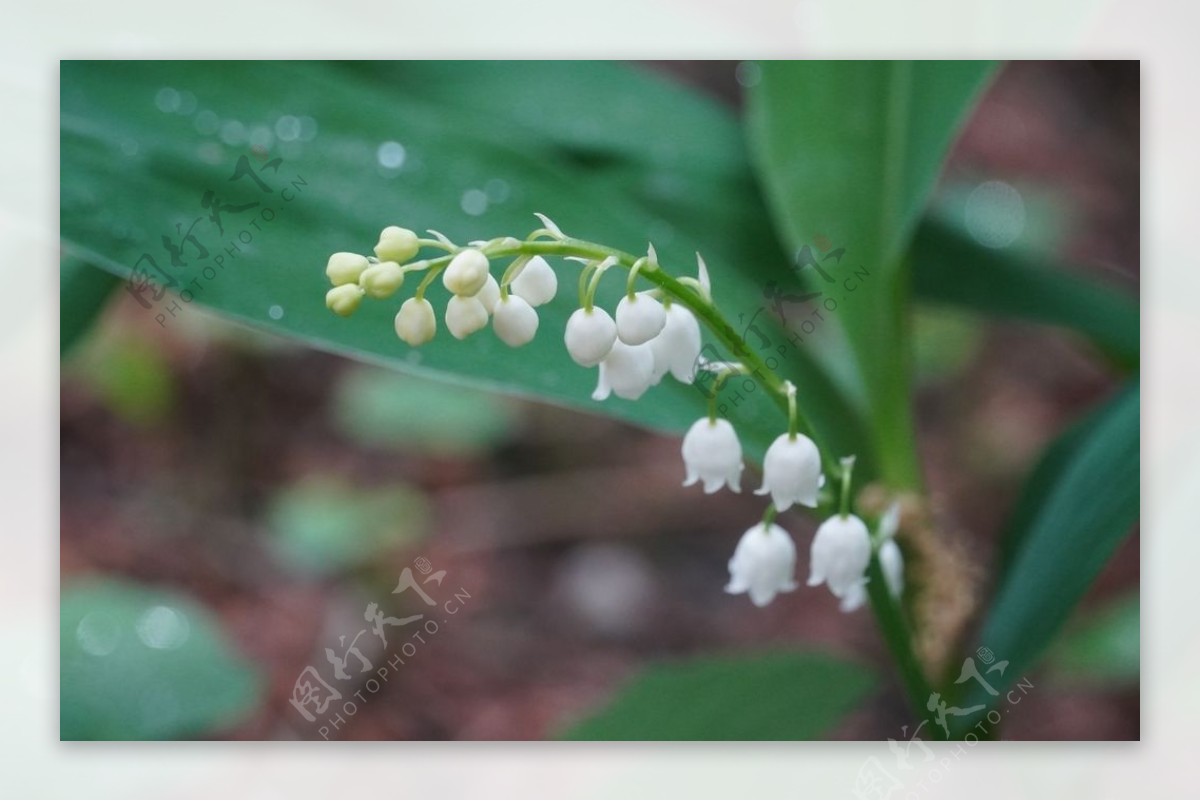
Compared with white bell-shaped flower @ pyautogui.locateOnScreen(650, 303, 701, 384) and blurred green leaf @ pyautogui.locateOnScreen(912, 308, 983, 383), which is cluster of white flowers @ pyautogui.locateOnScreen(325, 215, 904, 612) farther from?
blurred green leaf @ pyautogui.locateOnScreen(912, 308, 983, 383)

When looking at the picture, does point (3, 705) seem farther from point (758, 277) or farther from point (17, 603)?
point (758, 277)

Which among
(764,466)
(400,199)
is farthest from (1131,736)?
(400,199)

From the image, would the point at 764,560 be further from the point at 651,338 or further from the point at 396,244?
the point at 396,244

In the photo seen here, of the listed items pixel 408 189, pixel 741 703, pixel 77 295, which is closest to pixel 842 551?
pixel 741 703

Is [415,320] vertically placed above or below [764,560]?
above

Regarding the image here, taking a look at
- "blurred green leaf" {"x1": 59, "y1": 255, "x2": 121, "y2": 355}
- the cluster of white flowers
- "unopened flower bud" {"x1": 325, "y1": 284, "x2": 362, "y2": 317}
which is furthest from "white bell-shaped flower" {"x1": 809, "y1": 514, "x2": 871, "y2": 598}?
"blurred green leaf" {"x1": 59, "y1": 255, "x2": 121, "y2": 355}

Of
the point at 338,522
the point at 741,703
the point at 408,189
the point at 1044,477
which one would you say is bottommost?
the point at 741,703

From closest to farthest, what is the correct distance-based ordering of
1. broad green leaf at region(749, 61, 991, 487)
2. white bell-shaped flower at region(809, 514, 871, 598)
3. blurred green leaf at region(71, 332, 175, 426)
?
white bell-shaped flower at region(809, 514, 871, 598) < broad green leaf at region(749, 61, 991, 487) < blurred green leaf at region(71, 332, 175, 426)
